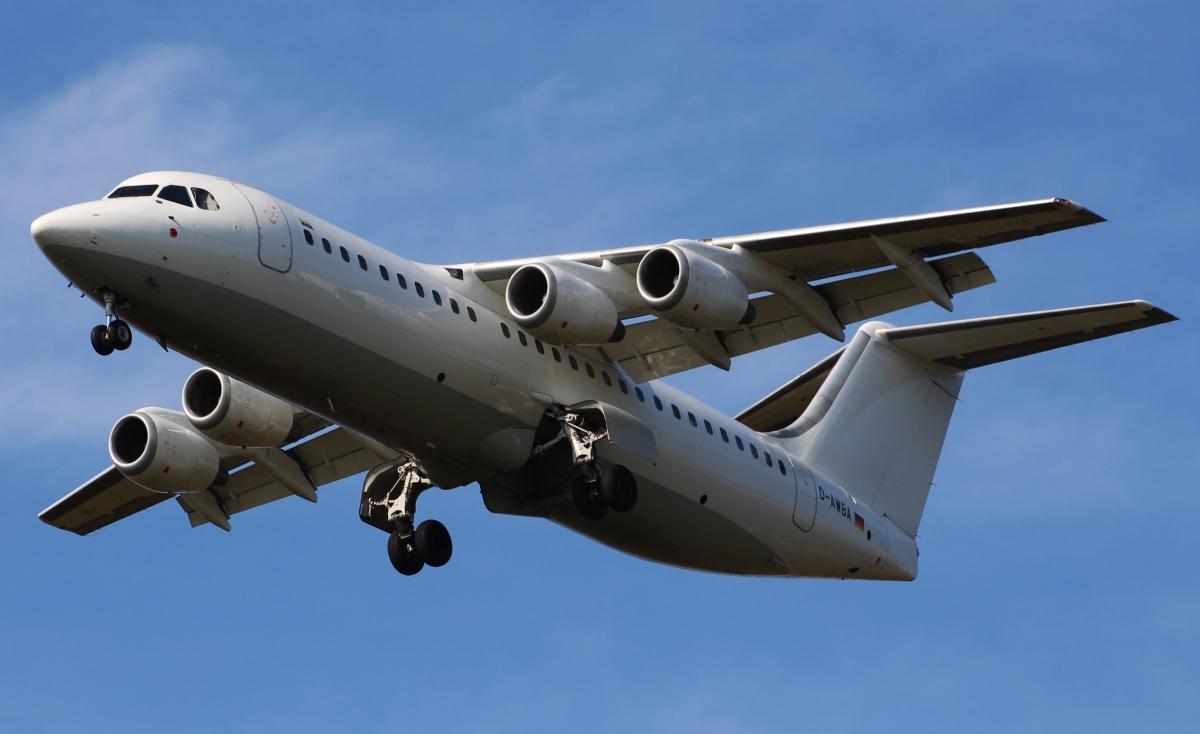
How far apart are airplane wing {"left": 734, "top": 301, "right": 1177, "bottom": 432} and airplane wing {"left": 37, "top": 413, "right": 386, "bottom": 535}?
Result: 4.75 metres

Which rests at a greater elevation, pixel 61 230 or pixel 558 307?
pixel 558 307

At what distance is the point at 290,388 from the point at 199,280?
1316 mm

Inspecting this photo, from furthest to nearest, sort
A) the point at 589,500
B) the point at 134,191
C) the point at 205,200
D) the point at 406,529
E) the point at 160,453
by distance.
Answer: the point at 160,453 → the point at 406,529 → the point at 589,500 → the point at 205,200 → the point at 134,191

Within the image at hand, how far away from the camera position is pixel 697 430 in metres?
15.5

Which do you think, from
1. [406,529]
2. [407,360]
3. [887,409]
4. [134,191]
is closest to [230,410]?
[406,529]

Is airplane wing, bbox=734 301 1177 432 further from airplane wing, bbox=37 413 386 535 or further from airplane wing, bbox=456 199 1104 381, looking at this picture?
airplane wing, bbox=37 413 386 535

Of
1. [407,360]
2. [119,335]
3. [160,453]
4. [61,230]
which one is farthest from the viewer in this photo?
[160,453]

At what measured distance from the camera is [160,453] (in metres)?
15.8

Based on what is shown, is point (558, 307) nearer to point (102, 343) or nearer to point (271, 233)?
point (271, 233)

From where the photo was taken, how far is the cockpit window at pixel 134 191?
40.4ft

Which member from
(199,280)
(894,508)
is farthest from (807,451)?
(199,280)

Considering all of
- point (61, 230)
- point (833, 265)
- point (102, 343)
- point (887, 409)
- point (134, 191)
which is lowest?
point (102, 343)

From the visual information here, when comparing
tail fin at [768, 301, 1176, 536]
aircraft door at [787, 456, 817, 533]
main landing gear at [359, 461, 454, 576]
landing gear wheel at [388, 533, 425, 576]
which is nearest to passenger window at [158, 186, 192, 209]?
main landing gear at [359, 461, 454, 576]

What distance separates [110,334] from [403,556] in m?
4.60
